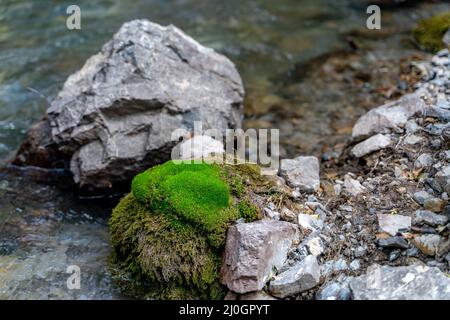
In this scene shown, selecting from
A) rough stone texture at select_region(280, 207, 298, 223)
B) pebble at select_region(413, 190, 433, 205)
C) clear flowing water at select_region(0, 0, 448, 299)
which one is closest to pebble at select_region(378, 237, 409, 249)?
pebble at select_region(413, 190, 433, 205)

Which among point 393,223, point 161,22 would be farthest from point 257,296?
point 161,22

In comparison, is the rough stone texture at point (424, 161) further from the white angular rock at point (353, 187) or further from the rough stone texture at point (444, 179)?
the white angular rock at point (353, 187)

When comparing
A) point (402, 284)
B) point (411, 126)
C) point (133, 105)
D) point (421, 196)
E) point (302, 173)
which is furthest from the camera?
point (133, 105)

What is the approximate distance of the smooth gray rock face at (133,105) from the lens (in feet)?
19.6

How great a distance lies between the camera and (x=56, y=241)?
5.31 metres

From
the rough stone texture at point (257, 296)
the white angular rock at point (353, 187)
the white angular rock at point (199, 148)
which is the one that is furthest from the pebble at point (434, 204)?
the white angular rock at point (199, 148)

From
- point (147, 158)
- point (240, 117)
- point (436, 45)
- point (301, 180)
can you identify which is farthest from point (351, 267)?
point (436, 45)

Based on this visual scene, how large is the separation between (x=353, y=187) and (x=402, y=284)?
1376 mm

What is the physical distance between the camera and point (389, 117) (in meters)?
5.90

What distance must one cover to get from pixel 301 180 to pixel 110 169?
211 cm

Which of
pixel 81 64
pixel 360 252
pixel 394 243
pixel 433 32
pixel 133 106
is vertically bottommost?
pixel 360 252

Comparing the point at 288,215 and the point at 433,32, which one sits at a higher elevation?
the point at 433,32

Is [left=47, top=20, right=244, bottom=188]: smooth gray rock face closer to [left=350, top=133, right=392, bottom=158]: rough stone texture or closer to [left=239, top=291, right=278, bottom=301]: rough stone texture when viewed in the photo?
[left=350, top=133, right=392, bottom=158]: rough stone texture

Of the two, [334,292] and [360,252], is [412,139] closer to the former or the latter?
[360,252]
